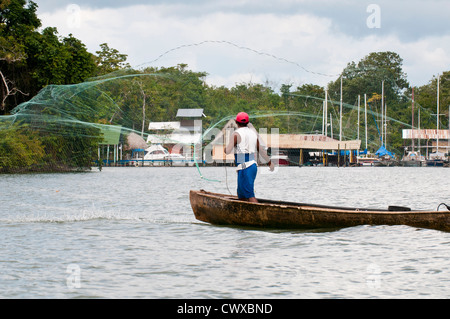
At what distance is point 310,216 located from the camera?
12.7 meters

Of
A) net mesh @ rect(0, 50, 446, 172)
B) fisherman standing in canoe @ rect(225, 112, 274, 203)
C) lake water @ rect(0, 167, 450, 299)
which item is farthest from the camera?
net mesh @ rect(0, 50, 446, 172)

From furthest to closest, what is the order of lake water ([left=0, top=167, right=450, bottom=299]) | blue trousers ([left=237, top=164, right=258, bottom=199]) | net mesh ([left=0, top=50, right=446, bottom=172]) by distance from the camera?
net mesh ([left=0, top=50, right=446, bottom=172])
blue trousers ([left=237, top=164, right=258, bottom=199])
lake water ([left=0, top=167, right=450, bottom=299])

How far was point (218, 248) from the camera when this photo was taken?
1149 centimetres

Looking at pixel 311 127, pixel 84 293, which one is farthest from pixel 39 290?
pixel 311 127

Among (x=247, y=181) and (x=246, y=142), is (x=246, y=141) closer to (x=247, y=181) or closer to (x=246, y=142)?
(x=246, y=142)

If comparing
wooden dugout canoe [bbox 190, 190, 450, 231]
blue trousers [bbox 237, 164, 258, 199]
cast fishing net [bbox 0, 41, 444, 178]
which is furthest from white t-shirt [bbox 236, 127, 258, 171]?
cast fishing net [bbox 0, 41, 444, 178]

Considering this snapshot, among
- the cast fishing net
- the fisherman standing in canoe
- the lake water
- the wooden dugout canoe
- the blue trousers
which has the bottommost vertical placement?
the lake water

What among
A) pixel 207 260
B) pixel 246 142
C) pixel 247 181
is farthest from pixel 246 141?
pixel 207 260

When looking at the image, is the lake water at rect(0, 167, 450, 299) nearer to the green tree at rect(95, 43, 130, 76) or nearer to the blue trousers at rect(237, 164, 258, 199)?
the blue trousers at rect(237, 164, 258, 199)

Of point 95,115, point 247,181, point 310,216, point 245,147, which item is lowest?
point 310,216

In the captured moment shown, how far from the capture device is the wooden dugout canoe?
12.2 meters

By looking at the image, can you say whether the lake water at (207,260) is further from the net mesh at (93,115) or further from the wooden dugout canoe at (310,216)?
the net mesh at (93,115)

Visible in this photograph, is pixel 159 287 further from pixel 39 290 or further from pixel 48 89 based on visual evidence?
pixel 48 89

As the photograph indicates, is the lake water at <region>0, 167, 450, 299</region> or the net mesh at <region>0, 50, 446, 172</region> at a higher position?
the net mesh at <region>0, 50, 446, 172</region>
